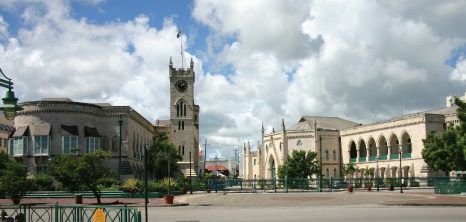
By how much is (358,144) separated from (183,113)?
30.4 metres

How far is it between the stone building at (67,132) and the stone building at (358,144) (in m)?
32.7

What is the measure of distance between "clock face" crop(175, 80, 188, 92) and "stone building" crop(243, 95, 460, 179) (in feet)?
61.3

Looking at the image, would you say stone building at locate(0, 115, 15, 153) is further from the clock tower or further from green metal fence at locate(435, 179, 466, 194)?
green metal fence at locate(435, 179, 466, 194)

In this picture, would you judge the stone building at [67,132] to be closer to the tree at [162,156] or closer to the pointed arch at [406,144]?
the tree at [162,156]

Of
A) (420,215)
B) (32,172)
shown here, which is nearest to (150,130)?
(32,172)

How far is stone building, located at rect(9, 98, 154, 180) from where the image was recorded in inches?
2052

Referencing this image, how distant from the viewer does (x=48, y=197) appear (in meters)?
39.8

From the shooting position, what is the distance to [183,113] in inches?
3179

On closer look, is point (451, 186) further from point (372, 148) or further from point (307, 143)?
point (307, 143)

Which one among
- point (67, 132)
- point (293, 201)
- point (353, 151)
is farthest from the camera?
point (353, 151)

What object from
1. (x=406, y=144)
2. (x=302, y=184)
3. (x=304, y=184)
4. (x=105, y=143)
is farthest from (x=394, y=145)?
(x=105, y=143)

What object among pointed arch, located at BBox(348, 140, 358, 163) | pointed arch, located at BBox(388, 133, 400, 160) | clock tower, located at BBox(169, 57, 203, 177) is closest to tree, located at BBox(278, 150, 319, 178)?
pointed arch, located at BBox(388, 133, 400, 160)

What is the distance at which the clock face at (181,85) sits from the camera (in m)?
81.6

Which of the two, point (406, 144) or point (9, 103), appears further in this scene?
point (406, 144)
